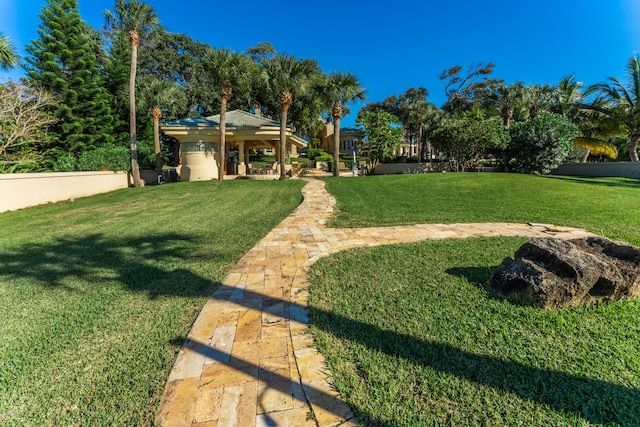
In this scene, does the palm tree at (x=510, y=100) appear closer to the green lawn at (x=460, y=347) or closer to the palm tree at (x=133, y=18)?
the green lawn at (x=460, y=347)

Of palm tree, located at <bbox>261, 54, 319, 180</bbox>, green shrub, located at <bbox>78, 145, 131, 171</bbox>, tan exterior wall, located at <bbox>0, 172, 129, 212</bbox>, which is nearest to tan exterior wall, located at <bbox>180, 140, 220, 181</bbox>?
green shrub, located at <bbox>78, 145, 131, 171</bbox>

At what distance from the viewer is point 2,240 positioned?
5883 millimetres

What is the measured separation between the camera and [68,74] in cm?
1762

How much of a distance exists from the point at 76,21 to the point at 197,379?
23959 mm

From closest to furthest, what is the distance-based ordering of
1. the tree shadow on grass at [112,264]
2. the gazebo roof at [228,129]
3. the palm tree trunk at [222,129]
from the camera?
the tree shadow on grass at [112,264], the palm tree trunk at [222,129], the gazebo roof at [228,129]

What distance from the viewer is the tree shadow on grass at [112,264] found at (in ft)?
12.0

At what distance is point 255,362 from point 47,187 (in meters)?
13.9

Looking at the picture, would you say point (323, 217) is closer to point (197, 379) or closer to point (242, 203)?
point (242, 203)

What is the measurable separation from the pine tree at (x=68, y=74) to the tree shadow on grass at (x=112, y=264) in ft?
54.1

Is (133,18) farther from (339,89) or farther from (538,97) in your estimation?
(538,97)

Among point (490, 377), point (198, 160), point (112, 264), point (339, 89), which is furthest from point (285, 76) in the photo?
point (490, 377)

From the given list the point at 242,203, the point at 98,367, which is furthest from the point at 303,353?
the point at 242,203

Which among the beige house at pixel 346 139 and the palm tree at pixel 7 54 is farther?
the beige house at pixel 346 139

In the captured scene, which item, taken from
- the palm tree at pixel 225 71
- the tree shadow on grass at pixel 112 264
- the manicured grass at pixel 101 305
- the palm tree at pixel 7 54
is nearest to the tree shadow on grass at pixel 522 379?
the manicured grass at pixel 101 305
